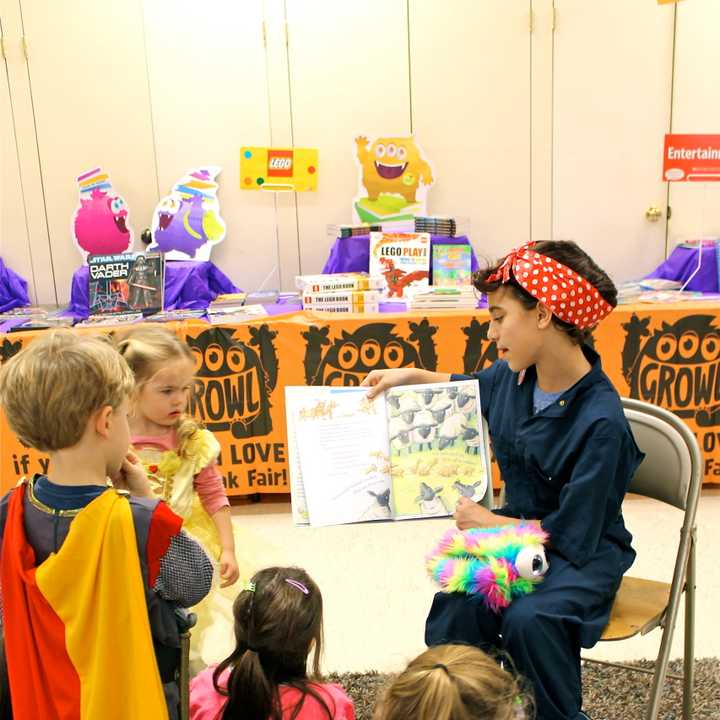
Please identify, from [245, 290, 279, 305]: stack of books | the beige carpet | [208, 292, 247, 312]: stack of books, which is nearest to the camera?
the beige carpet

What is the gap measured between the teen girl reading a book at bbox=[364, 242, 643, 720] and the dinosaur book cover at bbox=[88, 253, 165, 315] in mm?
2253

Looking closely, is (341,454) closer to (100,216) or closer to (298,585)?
(298,585)

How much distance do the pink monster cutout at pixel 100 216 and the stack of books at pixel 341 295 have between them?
127cm

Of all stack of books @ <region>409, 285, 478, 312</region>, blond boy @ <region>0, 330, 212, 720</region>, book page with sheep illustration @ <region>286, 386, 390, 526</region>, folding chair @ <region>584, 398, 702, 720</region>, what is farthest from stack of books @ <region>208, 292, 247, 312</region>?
blond boy @ <region>0, 330, 212, 720</region>

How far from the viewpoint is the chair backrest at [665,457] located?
1705 mm

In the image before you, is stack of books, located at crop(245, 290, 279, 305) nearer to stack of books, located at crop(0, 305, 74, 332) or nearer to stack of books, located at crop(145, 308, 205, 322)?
stack of books, located at crop(145, 308, 205, 322)

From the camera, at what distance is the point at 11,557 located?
4.05 ft

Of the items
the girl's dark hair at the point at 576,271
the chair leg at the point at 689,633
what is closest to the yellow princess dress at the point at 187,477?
the girl's dark hair at the point at 576,271

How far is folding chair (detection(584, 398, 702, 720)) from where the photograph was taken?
5.35ft

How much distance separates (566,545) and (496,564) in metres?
0.15

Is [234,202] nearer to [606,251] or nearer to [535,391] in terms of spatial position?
[606,251]

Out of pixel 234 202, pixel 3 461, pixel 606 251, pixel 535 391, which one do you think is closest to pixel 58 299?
pixel 234 202

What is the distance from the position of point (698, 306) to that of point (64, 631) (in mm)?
2732

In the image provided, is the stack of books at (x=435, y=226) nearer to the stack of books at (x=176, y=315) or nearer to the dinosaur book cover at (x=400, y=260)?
the dinosaur book cover at (x=400, y=260)
